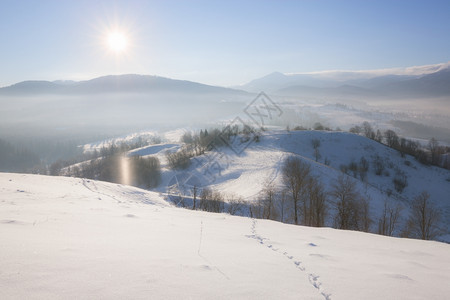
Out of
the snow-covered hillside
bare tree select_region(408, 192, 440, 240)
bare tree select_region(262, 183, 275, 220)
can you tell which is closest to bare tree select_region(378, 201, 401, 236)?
bare tree select_region(408, 192, 440, 240)

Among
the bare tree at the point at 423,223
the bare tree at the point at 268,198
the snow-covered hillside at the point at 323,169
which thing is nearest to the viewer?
the bare tree at the point at 423,223

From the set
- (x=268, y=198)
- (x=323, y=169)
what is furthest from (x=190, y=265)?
(x=323, y=169)

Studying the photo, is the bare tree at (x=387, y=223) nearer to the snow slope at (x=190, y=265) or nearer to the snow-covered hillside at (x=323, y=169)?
the snow-covered hillside at (x=323, y=169)

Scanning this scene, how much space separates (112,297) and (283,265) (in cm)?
323

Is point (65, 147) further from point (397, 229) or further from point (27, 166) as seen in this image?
point (397, 229)

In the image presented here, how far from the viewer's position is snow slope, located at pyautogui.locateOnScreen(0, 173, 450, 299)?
10.2ft

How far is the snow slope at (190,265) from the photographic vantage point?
10.2ft

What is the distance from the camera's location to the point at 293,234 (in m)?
8.08

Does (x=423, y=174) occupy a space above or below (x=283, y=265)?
below

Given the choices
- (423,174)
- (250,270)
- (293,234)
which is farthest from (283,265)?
(423,174)

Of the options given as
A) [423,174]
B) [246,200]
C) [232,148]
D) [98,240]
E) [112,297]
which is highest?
[112,297]

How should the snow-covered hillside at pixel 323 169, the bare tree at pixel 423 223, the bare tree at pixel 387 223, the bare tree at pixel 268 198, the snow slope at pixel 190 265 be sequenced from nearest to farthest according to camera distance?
the snow slope at pixel 190 265 → the bare tree at pixel 423 223 → the bare tree at pixel 387 223 → the bare tree at pixel 268 198 → the snow-covered hillside at pixel 323 169

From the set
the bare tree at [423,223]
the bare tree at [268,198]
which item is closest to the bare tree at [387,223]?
the bare tree at [423,223]

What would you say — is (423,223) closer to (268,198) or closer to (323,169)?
(268,198)
